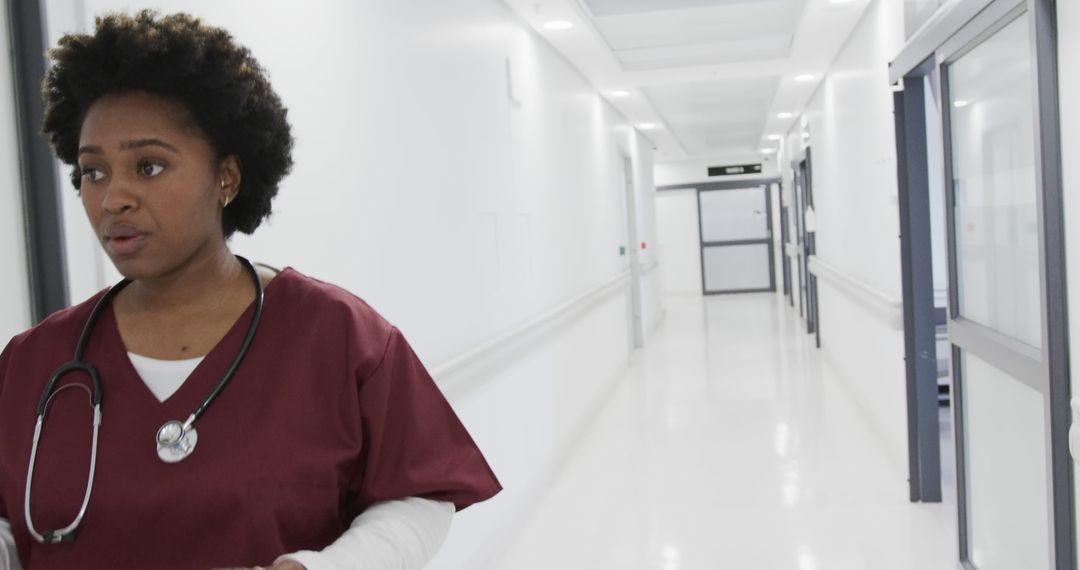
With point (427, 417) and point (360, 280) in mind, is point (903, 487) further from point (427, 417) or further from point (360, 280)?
point (427, 417)

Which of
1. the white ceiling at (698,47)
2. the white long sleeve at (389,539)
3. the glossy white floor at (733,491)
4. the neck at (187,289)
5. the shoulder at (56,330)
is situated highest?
the white ceiling at (698,47)

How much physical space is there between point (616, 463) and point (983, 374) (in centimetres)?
268

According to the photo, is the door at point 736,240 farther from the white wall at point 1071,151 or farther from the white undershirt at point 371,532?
the white undershirt at point 371,532

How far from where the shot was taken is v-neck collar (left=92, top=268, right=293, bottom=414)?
3.96ft

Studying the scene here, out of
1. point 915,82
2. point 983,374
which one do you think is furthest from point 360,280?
point 915,82

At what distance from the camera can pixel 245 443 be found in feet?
3.88

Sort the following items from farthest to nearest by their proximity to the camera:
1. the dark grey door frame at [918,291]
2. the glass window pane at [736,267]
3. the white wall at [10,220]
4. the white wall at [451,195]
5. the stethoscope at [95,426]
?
the glass window pane at [736,267]
the dark grey door frame at [918,291]
the white wall at [451,195]
the white wall at [10,220]
the stethoscope at [95,426]

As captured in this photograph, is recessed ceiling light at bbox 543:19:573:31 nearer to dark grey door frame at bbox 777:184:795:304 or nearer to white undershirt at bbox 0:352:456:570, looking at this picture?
white undershirt at bbox 0:352:456:570

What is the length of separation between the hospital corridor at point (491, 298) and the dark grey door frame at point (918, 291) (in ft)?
0.05

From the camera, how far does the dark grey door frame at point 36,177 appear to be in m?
1.70

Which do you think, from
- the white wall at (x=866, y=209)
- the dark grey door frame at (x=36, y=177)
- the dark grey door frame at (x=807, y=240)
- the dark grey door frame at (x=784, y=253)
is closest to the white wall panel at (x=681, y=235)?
the dark grey door frame at (x=784, y=253)

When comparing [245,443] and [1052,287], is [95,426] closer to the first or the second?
[245,443]

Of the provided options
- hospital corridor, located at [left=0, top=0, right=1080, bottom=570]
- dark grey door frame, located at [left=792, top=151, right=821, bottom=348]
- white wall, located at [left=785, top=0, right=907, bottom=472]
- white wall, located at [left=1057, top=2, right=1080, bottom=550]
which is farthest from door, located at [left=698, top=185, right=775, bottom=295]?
white wall, located at [left=1057, top=2, right=1080, bottom=550]

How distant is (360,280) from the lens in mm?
2771
